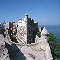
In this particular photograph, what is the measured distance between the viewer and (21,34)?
44062mm

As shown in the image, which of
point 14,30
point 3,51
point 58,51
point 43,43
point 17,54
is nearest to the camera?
point 3,51

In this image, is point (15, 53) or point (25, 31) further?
point (25, 31)

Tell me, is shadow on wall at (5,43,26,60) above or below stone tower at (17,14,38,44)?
below

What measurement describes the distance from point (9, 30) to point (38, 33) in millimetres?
8774

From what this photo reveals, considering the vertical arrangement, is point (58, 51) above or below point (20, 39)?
below

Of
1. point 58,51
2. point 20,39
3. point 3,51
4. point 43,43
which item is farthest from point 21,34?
point 3,51

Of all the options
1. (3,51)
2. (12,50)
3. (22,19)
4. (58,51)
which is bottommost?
(58,51)

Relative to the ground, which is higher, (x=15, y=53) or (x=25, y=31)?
(x=25, y=31)

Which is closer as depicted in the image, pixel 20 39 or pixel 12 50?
pixel 12 50

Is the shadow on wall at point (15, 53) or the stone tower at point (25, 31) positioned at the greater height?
the stone tower at point (25, 31)

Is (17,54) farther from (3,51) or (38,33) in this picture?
(38,33)

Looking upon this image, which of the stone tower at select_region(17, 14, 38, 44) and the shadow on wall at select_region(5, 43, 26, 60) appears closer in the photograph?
the shadow on wall at select_region(5, 43, 26, 60)

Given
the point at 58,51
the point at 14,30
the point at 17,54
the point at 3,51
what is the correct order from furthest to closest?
the point at 14,30, the point at 58,51, the point at 17,54, the point at 3,51

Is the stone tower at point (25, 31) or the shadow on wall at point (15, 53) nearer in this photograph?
the shadow on wall at point (15, 53)
